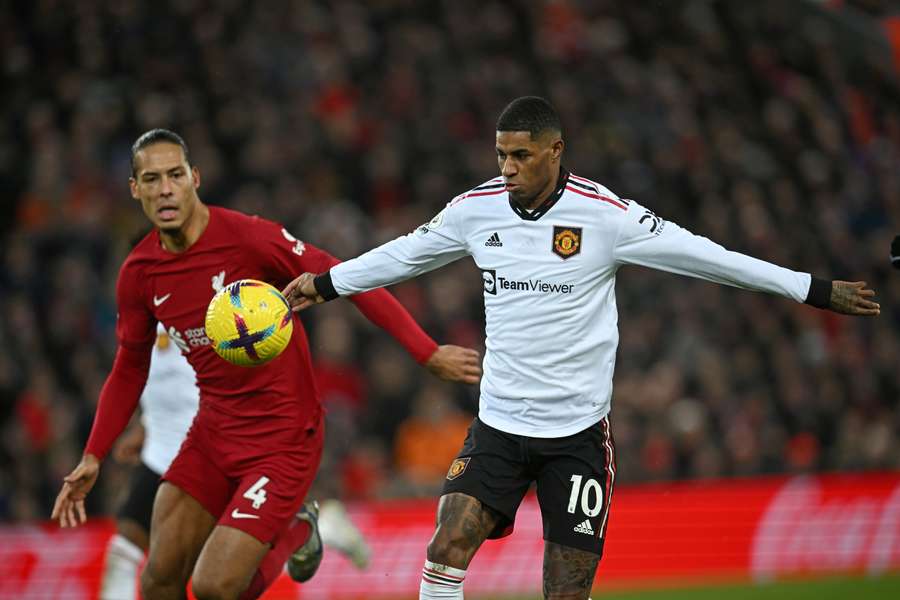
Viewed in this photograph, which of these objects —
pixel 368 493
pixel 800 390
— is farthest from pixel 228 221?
pixel 800 390

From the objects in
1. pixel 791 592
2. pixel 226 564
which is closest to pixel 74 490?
pixel 226 564

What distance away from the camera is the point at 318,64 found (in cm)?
1547

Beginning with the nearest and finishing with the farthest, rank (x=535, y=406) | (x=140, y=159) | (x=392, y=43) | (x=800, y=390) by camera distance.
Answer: (x=535, y=406) → (x=140, y=159) → (x=800, y=390) → (x=392, y=43)

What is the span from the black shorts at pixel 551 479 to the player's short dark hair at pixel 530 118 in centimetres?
136

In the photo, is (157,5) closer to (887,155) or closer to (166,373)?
(166,373)

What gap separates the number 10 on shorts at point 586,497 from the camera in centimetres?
611

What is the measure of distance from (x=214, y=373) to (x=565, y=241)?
1894 mm

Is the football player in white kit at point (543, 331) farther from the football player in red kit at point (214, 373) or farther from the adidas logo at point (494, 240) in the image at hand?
the football player in red kit at point (214, 373)

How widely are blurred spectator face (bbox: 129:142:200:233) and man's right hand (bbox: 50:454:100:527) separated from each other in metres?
1.26

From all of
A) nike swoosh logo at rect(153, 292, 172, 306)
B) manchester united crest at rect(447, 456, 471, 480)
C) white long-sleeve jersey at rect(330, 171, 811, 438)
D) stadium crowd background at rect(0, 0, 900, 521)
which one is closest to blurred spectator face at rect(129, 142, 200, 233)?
nike swoosh logo at rect(153, 292, 172, 306)

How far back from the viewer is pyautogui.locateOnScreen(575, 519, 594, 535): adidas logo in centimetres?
608

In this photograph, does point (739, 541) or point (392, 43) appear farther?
point (392, 43)

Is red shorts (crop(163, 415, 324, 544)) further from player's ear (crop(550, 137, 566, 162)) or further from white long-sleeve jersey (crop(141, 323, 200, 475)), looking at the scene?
player's ear (crop(550, 137, 566, 162))

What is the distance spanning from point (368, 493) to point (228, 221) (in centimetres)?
600
